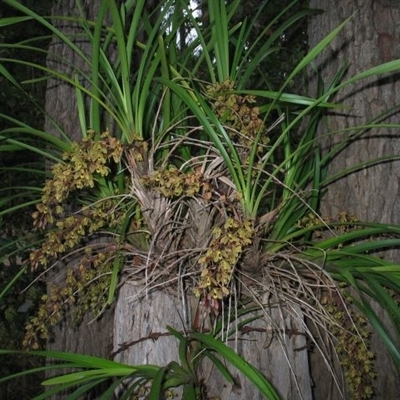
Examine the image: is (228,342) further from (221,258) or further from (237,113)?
(237,113)

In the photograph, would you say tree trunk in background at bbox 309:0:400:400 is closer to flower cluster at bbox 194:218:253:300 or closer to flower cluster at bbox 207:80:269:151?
flower cluster at bbox 207:80:269:151

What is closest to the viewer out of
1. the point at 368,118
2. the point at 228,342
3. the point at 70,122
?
the point at 228,342

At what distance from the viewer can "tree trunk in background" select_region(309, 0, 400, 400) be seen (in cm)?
127

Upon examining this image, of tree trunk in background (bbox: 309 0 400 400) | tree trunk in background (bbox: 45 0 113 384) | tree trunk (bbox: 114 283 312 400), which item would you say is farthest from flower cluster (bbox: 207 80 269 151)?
tree trunk in background (bbox: 45 0 113 384)

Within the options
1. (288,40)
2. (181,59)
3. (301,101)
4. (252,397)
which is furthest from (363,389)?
(288,40)

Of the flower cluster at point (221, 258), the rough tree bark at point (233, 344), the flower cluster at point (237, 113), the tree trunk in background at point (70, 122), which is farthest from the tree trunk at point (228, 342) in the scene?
the tree trunk in background at point (70, 122)

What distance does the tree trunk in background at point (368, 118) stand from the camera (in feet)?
4.16

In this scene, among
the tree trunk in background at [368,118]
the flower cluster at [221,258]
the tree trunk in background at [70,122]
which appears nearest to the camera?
the flower cluster at [221,258]

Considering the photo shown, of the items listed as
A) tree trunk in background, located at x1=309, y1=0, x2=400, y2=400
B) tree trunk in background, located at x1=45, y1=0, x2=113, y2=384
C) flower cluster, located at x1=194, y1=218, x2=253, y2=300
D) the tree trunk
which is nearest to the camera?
flower cluster, located at x1=194, y1=218, x2=253, y2=300

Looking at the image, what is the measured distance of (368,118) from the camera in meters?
1.31

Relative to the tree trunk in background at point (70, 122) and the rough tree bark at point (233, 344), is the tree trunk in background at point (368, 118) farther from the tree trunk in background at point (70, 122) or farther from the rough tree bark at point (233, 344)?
the tree trunk in background at point (70, 122)

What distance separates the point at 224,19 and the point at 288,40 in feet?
4.50

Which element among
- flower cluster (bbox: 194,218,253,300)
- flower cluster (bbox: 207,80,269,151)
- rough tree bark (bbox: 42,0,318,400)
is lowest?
rough tree bark (bbox: 42,0,318,400)

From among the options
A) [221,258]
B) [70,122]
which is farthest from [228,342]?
[70,122]
